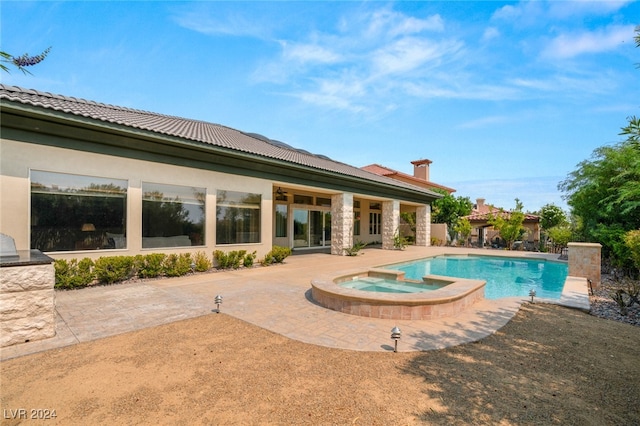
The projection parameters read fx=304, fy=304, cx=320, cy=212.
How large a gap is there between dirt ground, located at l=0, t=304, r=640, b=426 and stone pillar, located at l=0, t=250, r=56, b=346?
2.30 feet

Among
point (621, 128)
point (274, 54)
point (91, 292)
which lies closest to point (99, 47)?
point (274, 54)

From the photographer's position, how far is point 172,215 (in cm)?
1020

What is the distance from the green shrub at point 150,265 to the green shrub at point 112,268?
316mm

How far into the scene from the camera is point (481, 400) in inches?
127

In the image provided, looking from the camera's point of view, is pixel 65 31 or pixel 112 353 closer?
pixel 112 353

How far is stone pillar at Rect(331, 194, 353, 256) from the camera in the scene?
16625 mm

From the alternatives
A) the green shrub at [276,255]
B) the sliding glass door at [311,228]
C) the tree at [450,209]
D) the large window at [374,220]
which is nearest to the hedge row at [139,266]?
the green shrub at [276,255]

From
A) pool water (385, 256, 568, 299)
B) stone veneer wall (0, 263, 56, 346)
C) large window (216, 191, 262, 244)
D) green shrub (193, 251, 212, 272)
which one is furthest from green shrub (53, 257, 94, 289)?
pool water (385, 256, 568, 299)

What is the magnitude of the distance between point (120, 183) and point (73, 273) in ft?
9.04

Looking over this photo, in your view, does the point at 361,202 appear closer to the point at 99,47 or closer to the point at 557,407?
the point at 99,47

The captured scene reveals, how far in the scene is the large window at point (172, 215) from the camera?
9.67 metres

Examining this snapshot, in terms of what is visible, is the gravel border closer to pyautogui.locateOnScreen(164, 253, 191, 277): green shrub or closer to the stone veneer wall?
the stone veneer wall

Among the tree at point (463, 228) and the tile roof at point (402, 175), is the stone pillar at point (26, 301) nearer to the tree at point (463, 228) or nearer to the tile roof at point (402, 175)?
the tree at point (463, 228)

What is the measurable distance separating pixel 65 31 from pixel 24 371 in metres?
10.3
